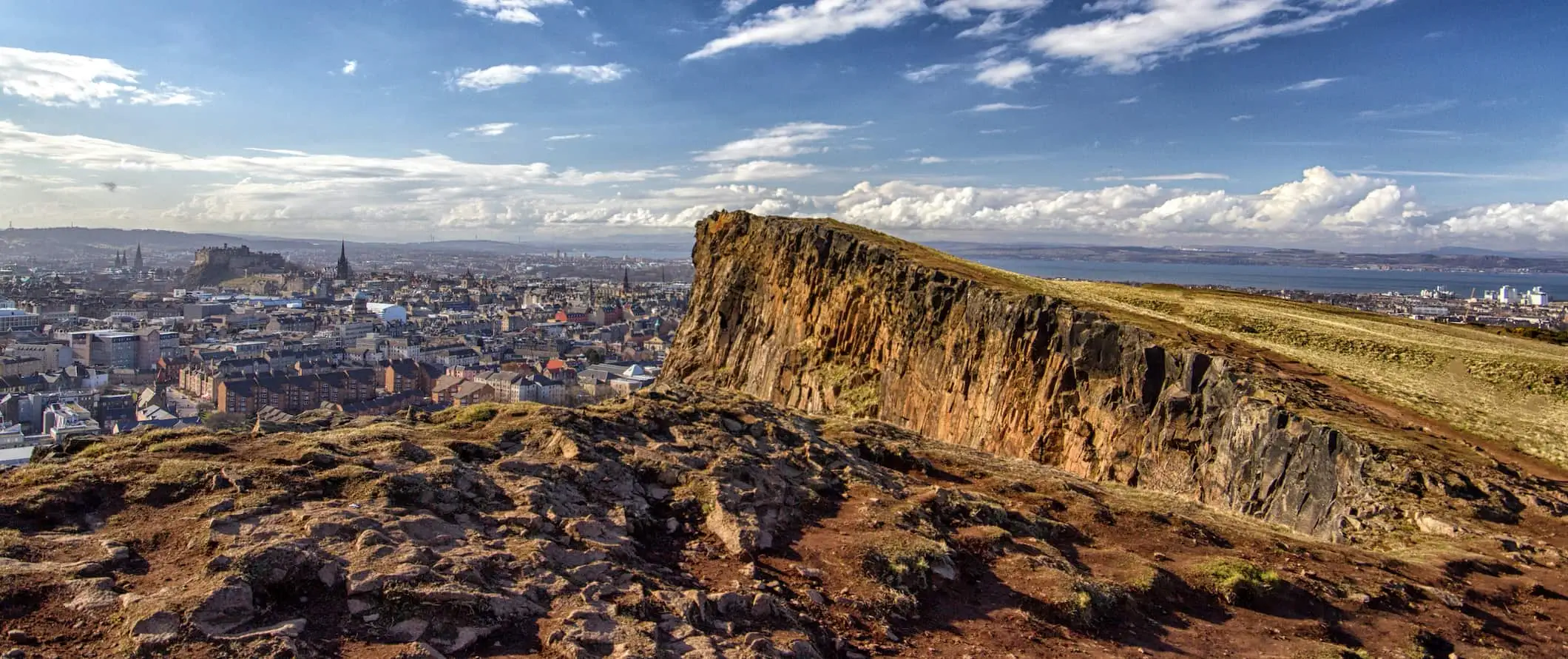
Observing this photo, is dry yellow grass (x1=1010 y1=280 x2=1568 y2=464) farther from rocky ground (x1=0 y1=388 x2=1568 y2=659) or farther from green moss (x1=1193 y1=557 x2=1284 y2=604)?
green moss (x1=1193 y1=557 x2=1284 y2=604)

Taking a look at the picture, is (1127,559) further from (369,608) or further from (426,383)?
(426,383)

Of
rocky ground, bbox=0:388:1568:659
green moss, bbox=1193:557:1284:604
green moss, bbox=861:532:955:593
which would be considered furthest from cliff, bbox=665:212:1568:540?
green moss, bbox=861:532:955:593

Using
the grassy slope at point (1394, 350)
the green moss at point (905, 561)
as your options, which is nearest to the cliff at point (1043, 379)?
the grassy slope at point (1394, 350)

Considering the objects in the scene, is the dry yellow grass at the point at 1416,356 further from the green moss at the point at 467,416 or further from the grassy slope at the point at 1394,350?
the green moss at the point at 467,416

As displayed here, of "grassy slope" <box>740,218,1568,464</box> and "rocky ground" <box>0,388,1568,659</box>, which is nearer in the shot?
"rocky ground" <box>0,388,1568,659</box>

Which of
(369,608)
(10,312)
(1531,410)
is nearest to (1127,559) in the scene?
(369,608)

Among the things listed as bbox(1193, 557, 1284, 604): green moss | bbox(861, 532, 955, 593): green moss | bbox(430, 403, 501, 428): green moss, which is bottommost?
bbox(1193, 557, 1284, 604): green moss
